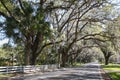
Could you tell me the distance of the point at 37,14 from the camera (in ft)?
120

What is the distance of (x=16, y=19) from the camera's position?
3647cm

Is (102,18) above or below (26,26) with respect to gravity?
above

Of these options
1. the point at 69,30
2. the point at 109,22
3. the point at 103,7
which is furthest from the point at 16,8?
the point at 69,30

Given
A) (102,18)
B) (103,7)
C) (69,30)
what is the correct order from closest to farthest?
(103,7)
(102,18)
(69,30)

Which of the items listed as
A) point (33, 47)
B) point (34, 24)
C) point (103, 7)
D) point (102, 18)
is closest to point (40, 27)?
point (34, 24)

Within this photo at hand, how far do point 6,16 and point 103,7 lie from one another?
59.2ft

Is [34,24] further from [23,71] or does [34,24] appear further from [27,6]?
[23,71]

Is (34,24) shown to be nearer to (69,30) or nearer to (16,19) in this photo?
(16,19)

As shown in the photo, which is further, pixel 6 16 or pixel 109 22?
pixel 109 22

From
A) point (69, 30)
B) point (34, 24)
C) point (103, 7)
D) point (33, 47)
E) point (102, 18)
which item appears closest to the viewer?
point (34, 24)

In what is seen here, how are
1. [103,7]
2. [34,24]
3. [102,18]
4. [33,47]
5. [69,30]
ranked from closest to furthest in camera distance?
1. [34,24]
2. [33,47]
3. [103,7]
4. [102,18]
5. [69,30]

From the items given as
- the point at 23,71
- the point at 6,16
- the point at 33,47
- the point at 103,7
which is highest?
the point at 103,7

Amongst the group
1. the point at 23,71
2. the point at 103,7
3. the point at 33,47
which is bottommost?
the point at 23,71

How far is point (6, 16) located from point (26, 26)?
3168 millimetres
